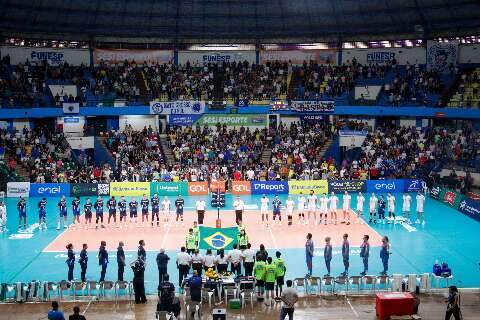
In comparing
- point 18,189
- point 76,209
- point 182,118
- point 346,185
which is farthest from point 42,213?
point 346,185

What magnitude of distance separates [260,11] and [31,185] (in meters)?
23.5

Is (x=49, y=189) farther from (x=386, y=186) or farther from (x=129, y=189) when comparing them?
(x=386, y=186)

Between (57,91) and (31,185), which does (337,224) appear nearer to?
(31,185)

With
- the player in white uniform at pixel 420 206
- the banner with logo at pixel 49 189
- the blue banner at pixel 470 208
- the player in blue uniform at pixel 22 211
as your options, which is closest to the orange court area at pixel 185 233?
the player in blue uniform at pixel 22 211

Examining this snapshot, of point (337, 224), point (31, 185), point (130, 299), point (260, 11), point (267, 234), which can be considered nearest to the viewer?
point (130, 299)

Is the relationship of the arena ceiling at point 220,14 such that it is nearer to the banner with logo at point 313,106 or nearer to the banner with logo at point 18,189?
the banner with logo at point 313,106

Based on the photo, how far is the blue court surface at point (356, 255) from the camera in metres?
23.0

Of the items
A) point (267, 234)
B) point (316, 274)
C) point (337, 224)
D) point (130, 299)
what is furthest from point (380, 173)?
point (130, 299)

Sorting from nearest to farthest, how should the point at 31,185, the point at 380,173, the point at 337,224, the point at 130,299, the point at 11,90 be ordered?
the point at 130,299 < the point at 337,224 < the point at 31,185 < the point at 380,173 < the point at 11,90

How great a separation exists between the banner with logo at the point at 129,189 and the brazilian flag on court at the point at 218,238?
17.8m

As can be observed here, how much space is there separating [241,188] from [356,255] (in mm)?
16201

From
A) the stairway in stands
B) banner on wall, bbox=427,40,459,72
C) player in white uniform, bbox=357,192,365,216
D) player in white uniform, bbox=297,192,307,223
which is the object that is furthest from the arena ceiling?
player in white uniform, bbox=297,192,307,223

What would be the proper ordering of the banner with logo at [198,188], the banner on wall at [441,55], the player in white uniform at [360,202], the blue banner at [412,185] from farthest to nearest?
the banner on wall at [441,55]
the blue banner at [412,185]
the banner with logo at [198,188]
the player in white uniform at [360,202]

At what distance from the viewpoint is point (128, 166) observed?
142ft
